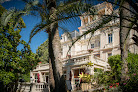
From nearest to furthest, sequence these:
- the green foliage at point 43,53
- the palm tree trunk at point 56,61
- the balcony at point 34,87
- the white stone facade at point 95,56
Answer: the palm tree trunk at point 56,61
the balcony at point 34,87
the white stone facade at point 95,56
the green foliage at point 43,53

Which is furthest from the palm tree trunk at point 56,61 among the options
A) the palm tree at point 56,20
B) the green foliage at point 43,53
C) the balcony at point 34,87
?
the green foliage at point 43,53

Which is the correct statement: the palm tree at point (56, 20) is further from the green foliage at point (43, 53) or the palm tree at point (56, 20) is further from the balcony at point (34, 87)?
the green foliage at point (43, 53)

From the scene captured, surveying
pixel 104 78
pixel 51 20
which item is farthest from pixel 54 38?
pixel 104 78

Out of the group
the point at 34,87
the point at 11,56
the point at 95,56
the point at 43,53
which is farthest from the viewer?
the point at 43,53

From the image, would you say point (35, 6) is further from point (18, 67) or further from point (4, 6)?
point (4, 6)

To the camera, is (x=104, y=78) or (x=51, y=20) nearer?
(x=51, y=20)

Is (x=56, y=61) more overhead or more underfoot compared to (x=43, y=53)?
more underfoot

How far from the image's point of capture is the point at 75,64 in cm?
1334

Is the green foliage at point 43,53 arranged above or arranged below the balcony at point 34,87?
above

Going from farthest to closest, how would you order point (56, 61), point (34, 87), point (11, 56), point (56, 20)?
point (34, 87) → point (11, 56) → point (56, 61) → point (56, 20)

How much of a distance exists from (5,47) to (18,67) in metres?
2.20

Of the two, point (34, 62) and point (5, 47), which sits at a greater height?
point (5, 47)

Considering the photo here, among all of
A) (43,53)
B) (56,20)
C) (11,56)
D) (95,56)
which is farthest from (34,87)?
(43,53)

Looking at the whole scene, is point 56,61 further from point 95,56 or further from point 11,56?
point 95,56
